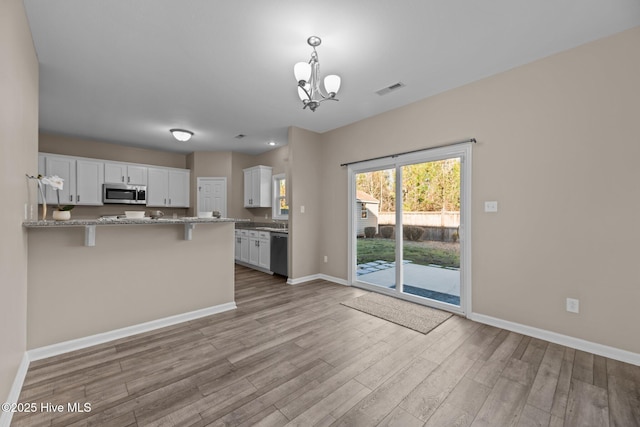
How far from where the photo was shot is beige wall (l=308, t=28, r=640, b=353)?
2.34 metres

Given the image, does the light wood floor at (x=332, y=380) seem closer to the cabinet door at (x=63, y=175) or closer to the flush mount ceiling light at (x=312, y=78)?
the flush mount ceiling light at (x=312, y=78)

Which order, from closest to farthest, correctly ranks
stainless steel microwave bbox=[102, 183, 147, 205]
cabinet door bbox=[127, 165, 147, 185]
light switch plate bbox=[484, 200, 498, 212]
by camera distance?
light switch plate bbox=[484, 200, 498, 212] < stainless steel microwave bbox=[102, 183, 147, 205] < cabinet door bbox=[127, 165, 147, 185]

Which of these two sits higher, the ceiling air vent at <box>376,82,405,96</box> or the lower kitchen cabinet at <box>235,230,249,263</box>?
the ceiling air vent at <box>376,82,405,96</box>

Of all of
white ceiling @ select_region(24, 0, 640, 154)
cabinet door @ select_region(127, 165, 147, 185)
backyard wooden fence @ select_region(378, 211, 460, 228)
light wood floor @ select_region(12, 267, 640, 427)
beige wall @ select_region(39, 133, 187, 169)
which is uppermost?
white ceiling @ select_region(24, 0, 640, 154)

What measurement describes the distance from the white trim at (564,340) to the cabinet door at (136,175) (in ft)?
22.3

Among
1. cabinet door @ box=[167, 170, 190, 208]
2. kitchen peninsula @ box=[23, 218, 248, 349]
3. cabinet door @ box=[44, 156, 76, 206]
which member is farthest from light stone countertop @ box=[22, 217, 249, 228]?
cabinet door @ box=[167, 170, 190, 208]

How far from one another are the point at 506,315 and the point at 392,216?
1831 mm

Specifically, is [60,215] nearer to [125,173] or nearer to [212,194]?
[125,173]

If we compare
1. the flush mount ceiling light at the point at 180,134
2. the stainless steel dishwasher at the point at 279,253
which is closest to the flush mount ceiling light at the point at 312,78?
the stainless steel dishwasher at the point at 279,253

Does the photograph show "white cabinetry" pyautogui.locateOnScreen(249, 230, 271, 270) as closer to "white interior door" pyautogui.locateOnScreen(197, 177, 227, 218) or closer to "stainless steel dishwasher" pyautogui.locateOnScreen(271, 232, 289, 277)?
"stainless steel dishwasher" pyautogui.locateOnScreen(271, 232, 289, 277)

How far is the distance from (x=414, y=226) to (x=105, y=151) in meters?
6.55

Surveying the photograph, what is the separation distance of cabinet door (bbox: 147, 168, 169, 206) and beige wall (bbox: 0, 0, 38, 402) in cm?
411

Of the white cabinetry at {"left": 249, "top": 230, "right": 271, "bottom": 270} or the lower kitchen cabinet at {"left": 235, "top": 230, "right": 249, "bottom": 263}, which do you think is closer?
the white cabinetry at {"left": 249, "top": 230, "right": 271, "bottom": 270}

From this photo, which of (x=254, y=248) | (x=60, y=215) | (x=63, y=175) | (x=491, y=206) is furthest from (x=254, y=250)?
(x=491, y=206)
